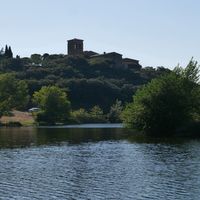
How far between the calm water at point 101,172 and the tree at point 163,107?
2304 cm

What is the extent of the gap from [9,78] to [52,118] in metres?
24.3

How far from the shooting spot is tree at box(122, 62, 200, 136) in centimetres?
10662

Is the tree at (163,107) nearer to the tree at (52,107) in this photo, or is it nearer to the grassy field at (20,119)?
the grassy field at (20,119)

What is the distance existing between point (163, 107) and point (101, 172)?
54881mm

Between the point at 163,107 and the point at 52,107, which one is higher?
the point at 52,107

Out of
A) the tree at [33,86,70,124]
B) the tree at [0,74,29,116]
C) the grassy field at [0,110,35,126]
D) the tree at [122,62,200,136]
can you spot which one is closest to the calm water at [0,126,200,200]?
the tree at [122,62,200,136]

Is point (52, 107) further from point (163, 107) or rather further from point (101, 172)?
point (101, 172)

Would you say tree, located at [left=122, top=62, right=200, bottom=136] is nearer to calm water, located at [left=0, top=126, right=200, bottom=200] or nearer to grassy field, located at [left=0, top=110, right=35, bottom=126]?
calm water, located at [left=0, top=126, right=200, bottom=200]

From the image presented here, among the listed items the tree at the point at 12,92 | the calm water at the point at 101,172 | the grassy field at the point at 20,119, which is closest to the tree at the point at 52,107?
the grassy field at the point at 20,119

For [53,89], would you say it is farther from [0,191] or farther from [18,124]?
[0,191]

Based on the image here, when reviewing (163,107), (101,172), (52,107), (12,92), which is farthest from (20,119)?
(101,172)

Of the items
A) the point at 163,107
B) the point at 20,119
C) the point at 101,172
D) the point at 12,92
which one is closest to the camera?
the point at 101,172

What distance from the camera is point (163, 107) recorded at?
10656cm

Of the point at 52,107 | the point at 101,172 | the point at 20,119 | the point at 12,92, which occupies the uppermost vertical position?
the point at 12,92
